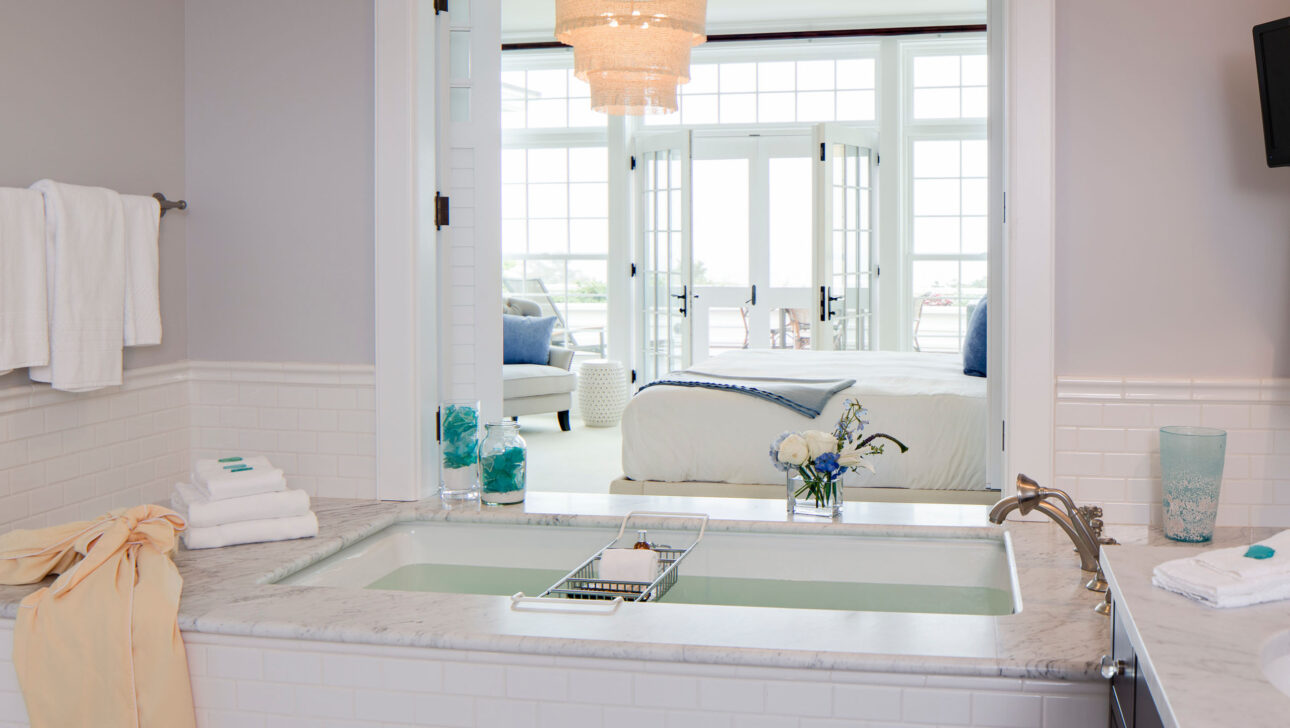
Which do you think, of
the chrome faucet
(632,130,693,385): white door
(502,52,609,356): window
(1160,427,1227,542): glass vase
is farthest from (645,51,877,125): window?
the chrome faucet

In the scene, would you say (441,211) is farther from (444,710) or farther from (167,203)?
(444,710)

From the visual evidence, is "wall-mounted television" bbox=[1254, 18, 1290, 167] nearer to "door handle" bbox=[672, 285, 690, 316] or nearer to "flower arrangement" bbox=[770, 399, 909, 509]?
"flower arrangement" bbox=[770, 399, 909, 509]

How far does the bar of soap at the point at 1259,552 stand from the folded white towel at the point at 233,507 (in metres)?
1.94

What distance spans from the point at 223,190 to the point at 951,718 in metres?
2.32

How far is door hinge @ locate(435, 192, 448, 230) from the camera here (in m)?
2.95

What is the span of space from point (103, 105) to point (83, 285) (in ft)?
1.54

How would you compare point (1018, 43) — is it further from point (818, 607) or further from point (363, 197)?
point (363, 197)

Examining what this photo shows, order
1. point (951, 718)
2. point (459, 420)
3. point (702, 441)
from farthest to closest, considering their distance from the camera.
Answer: point (702, 441) → point (459, 420) → point (951, 718)

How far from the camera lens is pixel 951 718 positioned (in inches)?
65.6

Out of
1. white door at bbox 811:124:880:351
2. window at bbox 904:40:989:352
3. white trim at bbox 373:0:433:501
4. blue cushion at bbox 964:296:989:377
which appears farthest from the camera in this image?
window at bbox 904:40:989:352

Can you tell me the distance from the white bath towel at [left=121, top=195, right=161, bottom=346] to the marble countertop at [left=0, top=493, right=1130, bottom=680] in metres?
0.65

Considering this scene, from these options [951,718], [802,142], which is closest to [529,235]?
[802,142]

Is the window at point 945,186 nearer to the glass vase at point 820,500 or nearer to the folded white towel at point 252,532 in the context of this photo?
the glass vase at point 820,500

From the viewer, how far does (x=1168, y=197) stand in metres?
2.50
